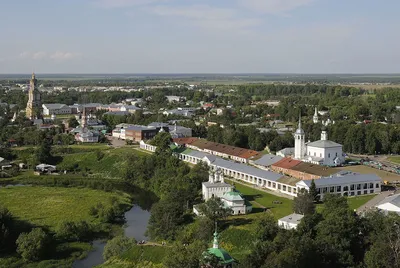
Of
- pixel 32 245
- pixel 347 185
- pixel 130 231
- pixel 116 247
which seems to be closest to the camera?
pixel 32 245

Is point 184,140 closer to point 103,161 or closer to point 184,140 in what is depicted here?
point 184,140

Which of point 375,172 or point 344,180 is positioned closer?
point 344,180

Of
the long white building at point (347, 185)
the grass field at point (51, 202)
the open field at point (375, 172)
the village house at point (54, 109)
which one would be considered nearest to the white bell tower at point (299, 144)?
the open field at point (375, 172)

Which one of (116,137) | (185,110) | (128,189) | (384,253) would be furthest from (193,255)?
(185,110)

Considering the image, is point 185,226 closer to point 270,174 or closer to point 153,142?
point 270,174

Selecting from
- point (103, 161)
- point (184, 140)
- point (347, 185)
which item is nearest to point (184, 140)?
point (184, 140)

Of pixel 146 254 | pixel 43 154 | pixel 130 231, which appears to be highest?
pixel 43 154

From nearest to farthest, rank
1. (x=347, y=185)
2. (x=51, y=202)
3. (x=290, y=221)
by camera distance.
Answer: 1. (x=290, y=221)
2. (x=347, y=185)
3. (x=51, y=202)
